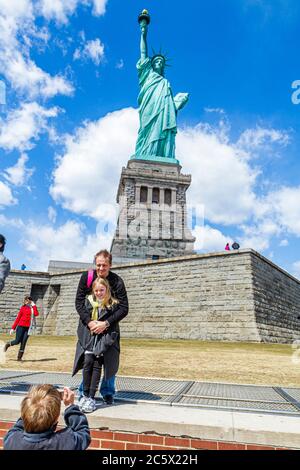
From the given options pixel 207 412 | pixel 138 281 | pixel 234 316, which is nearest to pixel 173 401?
pixel 207 412

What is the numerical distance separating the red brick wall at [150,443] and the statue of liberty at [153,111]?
36173 millimetres

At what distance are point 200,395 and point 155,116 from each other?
3861 centimetres

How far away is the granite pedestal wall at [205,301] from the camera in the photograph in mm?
17359

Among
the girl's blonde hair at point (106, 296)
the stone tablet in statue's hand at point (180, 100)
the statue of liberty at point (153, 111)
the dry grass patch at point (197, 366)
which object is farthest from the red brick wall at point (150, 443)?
the stone tablet in statue's hand at point (180, 100)

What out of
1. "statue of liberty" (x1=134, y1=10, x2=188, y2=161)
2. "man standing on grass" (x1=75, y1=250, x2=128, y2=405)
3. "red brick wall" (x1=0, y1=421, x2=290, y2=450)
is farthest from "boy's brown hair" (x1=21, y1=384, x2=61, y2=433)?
"statue of liberty" (x1=134, y1=10, x2=188, y2=161)

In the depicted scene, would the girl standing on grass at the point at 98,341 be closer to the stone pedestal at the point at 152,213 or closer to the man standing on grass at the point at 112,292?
the man standing on grass at the point at 112,292

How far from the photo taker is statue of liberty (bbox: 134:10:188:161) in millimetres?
38938

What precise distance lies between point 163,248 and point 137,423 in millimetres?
30370

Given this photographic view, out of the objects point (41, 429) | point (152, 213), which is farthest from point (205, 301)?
point (152, 213)

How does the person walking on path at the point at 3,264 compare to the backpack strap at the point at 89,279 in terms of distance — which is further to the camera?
the person walking on path at the point at 3,264

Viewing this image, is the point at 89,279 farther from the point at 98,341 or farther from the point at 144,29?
the point at 144,29

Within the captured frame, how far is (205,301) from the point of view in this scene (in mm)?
18469

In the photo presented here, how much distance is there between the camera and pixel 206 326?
58.2ft
